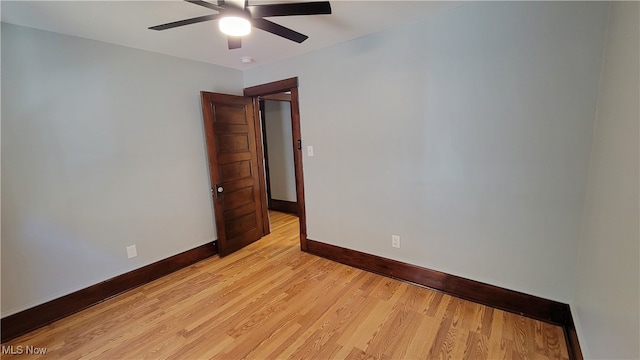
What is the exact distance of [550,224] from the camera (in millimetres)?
1832

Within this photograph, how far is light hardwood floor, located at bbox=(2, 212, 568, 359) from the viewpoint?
176cm

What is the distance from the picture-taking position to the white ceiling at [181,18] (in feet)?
5.86

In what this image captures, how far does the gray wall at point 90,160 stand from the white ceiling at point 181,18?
0.20 m

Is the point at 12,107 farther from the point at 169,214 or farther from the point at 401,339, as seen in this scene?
the point at 401,339

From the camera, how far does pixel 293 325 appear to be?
2.01m

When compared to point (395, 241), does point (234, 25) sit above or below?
above

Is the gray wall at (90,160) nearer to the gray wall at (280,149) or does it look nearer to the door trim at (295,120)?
the door trim at (295,120)

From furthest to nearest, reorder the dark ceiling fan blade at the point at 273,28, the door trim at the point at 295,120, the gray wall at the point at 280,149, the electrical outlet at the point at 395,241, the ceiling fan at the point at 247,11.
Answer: the gray wall at the point at 280,149, the door trim at the point at 295,120, the electrical outlet at the point at 395,241, the dark ceiling fan blade at the point at 273,28, the ceiling fan at the point at 247,11

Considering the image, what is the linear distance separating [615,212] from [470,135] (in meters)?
1.00

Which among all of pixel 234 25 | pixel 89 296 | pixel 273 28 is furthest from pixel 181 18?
pixel 89 296

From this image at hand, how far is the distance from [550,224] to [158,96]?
11.6 ft

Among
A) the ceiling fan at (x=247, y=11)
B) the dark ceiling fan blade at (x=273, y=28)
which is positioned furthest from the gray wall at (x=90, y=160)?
the dark ceiling fan blade at (x=273, y=28)

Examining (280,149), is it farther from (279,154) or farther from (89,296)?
(89,296)

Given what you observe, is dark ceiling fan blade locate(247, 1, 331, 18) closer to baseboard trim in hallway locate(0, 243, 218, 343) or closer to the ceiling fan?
the ceiling fan
